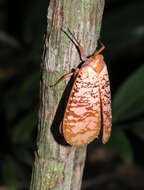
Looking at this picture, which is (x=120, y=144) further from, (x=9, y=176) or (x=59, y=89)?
(x=9, y=176)

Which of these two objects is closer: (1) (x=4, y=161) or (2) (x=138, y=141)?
(1) (x=4, y=161)

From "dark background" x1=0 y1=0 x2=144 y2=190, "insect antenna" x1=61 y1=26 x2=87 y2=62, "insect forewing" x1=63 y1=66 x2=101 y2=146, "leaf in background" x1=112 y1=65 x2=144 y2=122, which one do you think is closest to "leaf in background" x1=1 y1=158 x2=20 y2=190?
"dark background" x1=0 y1=0 x2=144 y2=190

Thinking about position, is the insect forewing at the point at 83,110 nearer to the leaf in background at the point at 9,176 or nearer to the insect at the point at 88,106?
the insect at the point at 88,106

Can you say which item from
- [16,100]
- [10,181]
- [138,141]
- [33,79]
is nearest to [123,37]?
[33,79]

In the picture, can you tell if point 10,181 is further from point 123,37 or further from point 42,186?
point 123,37

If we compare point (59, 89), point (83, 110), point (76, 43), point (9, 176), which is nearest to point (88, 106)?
point (83, 110)

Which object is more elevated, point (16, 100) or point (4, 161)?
point (16, 100)
